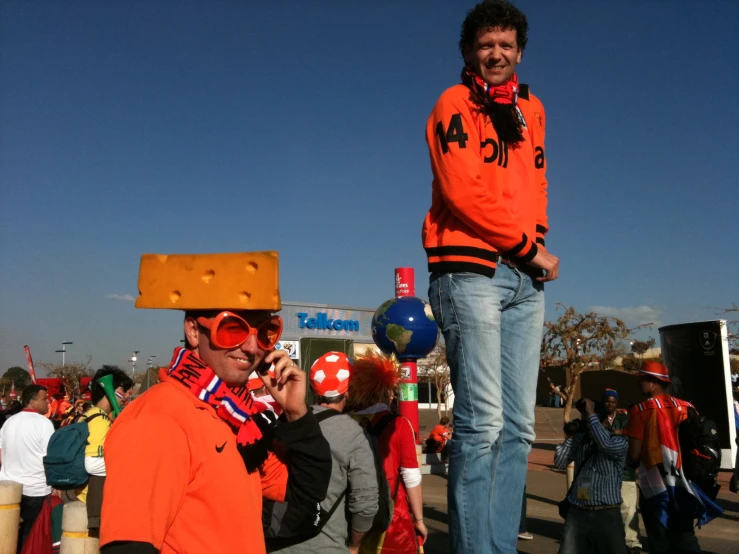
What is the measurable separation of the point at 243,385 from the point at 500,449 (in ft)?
Result: 3.58

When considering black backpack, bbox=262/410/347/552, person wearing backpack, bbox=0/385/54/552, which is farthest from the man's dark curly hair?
person wearing backpack, bbox=0/385/54/552

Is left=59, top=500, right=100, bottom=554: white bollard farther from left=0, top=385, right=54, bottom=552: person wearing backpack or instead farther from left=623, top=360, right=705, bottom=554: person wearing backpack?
left=623, top=360, right=705, bottom=554: person wearing backpack

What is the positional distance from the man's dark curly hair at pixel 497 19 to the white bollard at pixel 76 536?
5372mm

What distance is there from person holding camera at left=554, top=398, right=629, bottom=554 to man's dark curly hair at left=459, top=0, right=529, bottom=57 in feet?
13.3

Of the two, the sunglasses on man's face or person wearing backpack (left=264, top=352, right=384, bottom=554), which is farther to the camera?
person wearing backpack (left=264, top=352, right=384, bottom=554)

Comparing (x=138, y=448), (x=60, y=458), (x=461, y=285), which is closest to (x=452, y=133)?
(x=461, y=285)

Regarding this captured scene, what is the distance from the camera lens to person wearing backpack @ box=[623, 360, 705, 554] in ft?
19.9

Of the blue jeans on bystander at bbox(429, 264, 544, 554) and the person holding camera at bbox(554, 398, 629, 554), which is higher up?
the blue jeans on bystander at bbox(429, 264, 544, 554)

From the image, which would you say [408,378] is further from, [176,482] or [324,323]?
[324,323]

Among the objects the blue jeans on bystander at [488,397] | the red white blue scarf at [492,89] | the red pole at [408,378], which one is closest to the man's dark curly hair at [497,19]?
the red white blue scarf at [492,89]

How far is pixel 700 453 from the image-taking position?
6.11m

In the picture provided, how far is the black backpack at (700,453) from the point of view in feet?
20.0

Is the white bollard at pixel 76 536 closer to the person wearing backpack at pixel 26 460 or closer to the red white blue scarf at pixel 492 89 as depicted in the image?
the person wearing backpack at pixel 26 460

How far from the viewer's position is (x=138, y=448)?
1.70 meters
